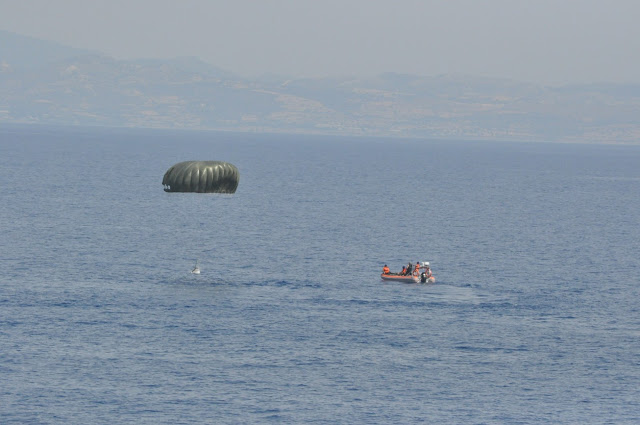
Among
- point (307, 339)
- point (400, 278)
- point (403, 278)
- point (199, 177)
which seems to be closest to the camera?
point (307, 339)

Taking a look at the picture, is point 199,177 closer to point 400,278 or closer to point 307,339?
point 307,339

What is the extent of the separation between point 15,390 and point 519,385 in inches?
1978

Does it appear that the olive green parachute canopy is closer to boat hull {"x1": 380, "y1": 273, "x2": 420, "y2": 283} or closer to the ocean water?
the ocean water

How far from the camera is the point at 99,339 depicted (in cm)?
Answer: 11644

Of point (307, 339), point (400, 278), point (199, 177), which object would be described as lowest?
point (307, 339)

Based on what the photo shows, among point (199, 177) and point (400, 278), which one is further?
point (400, 278)

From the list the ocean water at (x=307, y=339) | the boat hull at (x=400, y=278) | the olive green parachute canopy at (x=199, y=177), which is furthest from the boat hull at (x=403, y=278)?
the olive green parachute canopy at (x=199, y=177)

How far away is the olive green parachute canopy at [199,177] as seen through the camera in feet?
421

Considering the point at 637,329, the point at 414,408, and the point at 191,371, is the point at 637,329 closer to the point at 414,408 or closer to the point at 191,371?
the point at 414,408

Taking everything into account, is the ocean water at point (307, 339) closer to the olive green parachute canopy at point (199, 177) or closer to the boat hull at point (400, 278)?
the boat hull at point (400, 278)

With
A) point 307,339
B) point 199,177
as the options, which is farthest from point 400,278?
point 199,177

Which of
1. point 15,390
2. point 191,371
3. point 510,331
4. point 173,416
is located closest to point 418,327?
point 510,331

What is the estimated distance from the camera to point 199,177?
128 meters

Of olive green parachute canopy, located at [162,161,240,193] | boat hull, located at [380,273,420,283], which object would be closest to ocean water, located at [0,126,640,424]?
boat hull, located at [380,273,420,283]
